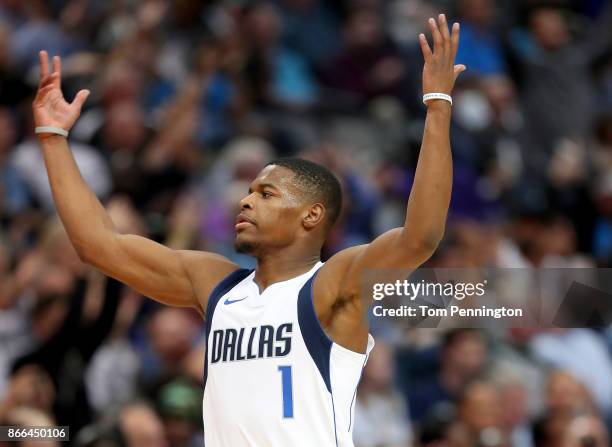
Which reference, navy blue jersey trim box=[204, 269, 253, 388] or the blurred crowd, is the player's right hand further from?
the blurred crowd

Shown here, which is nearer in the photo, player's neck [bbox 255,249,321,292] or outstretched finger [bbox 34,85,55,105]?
player's neck [bbox 255,249,321,292]

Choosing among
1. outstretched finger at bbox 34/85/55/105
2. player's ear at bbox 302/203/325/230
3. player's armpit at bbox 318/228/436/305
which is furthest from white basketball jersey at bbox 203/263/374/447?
outstretched finger at bbox 34/85/55/105

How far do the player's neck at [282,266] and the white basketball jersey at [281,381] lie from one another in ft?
0.57

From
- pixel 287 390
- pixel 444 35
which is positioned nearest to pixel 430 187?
pixel 444 35

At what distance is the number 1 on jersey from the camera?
5.36 meters

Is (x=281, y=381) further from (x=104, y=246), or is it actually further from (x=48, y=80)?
(x=48, y=80)

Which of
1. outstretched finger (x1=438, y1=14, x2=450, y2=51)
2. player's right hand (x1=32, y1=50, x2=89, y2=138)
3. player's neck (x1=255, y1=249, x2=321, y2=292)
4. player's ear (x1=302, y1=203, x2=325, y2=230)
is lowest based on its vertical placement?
player's neck (x1=255, y1=249, x2=321, y2=292)

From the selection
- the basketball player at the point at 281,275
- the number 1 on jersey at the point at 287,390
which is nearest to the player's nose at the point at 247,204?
the basketball player at the point at 281,275

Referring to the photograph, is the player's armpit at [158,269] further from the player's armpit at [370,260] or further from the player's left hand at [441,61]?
the player's left hand at [441,61]

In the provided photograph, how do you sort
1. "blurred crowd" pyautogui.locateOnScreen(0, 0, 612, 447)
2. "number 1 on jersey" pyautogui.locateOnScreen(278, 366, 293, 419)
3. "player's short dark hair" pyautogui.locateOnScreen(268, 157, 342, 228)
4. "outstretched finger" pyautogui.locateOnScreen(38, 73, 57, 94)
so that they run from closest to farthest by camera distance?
"number 1 on jersey" pyautogui.locateOnScreen(278, 366, 293, 419), "player's short dark hair" pyautogui.locateOnScreen(268, 157, 342, 228), "outstretched finger" pyautogui.locateOnScreen(38, 73, 57, 94), "blurred crowd" pyautogui.locateOnScreen(0, 0, 612, 447)

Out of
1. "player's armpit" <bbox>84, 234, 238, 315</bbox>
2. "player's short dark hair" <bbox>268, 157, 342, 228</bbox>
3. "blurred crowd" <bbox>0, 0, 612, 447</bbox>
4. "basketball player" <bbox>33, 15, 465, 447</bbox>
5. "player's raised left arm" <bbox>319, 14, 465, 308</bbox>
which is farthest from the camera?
"blurred crowd" <bbox>0, 0, 612, 447</bbox>

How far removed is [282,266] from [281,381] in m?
0.61

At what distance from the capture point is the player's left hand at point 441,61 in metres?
5.22

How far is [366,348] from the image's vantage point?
5.59m
